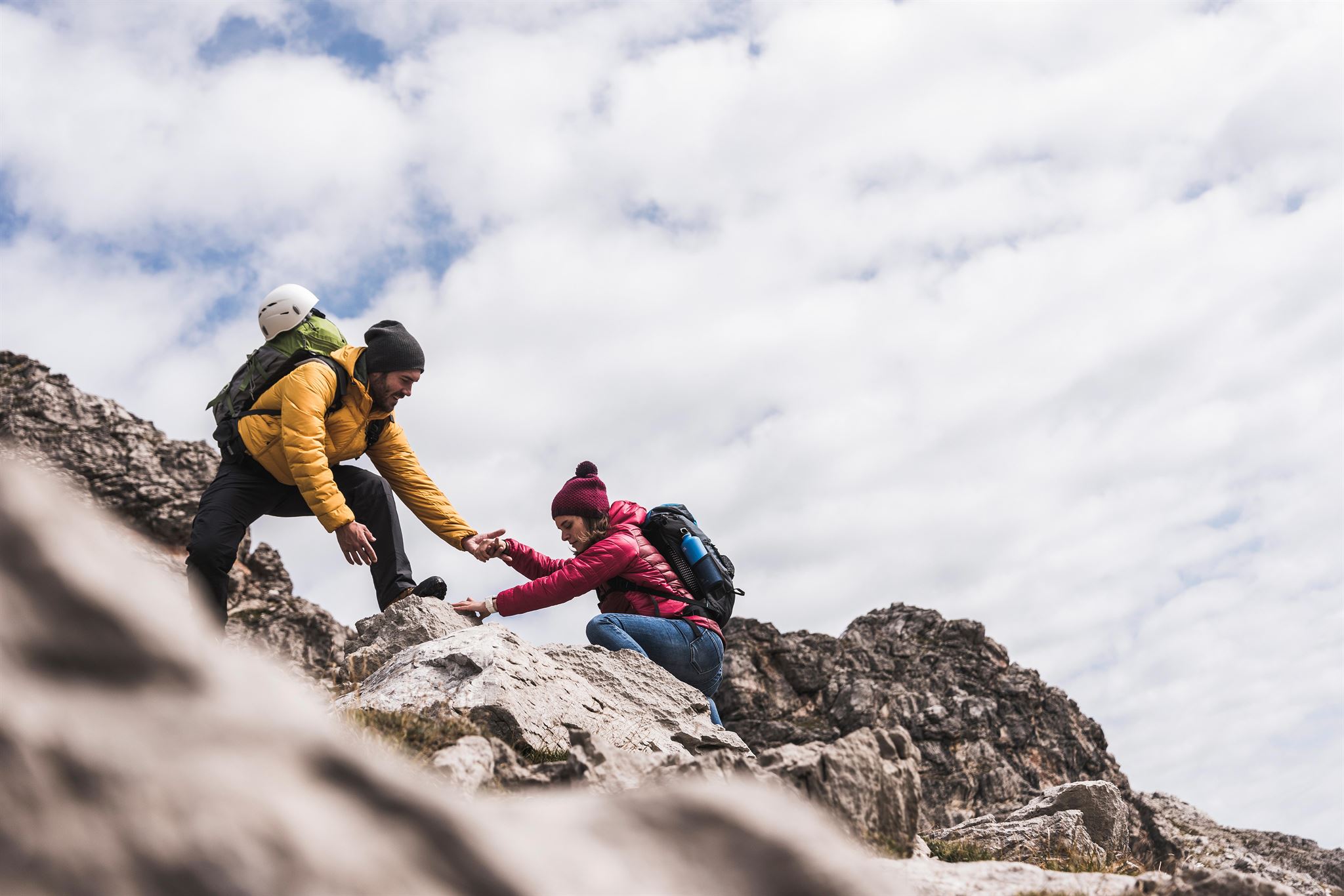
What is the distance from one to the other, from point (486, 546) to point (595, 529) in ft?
4.99

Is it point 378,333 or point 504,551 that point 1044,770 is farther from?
point 378,333

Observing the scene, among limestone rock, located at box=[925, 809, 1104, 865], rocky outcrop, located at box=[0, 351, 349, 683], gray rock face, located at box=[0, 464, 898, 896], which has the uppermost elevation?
rocky outcrop, located at box=[0, 351, 349, 683]

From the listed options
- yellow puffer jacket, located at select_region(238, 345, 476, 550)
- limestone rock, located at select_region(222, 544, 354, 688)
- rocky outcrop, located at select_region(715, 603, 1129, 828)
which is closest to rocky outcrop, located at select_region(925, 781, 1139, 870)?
yellow puffer jacket, located at select_region(238, 345, 476, 550)

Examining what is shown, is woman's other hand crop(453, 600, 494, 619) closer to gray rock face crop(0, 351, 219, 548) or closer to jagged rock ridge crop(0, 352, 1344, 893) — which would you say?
jagged rock ridge crop(0, 352, 1344, 893)

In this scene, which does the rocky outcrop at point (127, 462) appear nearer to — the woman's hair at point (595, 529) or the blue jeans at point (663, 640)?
the woman's hair at point (595, 529)

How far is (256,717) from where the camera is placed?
319 centimetres

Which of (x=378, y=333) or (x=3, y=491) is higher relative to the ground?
(x=378, y=333)

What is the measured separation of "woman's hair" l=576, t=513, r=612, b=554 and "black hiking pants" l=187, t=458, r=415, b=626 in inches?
90.1

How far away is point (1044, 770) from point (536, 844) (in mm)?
19412

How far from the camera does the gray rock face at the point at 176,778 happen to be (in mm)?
2799

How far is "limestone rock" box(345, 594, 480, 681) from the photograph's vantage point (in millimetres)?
11070

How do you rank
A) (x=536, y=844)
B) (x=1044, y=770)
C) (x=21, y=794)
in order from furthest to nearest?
(x=1044, y=770)
(x=536, y=844)
(x=21, y=794)

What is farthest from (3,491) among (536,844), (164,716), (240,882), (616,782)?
(616,782)

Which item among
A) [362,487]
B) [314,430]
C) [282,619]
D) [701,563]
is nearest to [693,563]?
[701,563]
